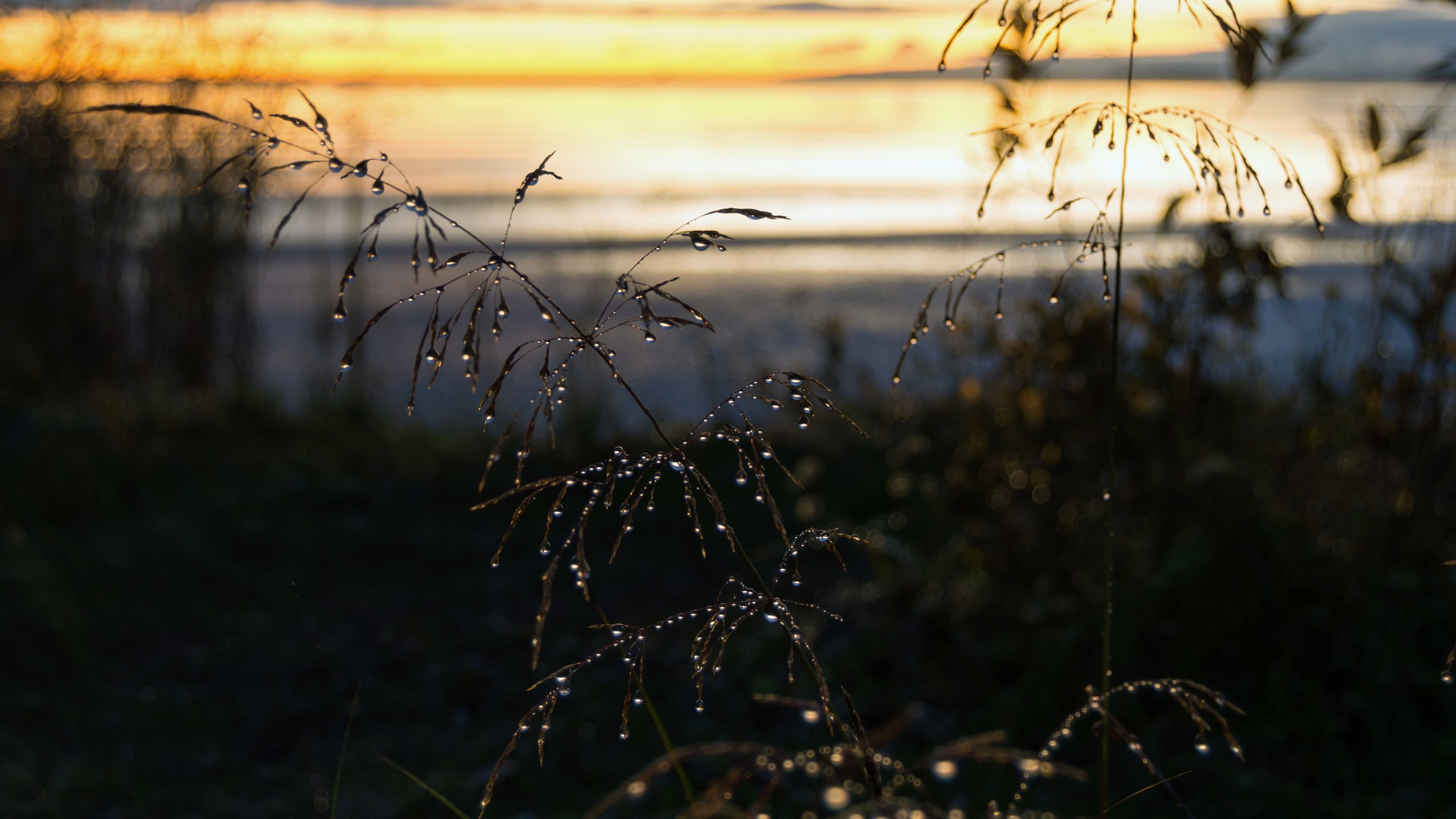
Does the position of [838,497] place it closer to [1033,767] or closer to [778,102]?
[1033,767]

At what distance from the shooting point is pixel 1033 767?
1292mm

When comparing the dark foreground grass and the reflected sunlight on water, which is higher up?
the reflected sunlight on water

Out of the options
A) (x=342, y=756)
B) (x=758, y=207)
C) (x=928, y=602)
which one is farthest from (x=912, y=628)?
(x=758, y=207)

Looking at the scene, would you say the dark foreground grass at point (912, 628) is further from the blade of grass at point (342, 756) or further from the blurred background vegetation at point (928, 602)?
the blade of grass at point (342, 756)

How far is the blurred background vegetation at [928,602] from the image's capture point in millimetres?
2543

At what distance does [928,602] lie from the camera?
2998 mm

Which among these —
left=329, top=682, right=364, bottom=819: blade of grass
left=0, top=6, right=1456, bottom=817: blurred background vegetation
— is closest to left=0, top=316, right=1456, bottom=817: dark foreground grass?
left=0, top=6, right=1456, bottom=817: blurred background vegetation

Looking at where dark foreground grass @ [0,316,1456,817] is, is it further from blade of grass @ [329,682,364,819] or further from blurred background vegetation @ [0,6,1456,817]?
blade of grass @ [329,682,364,819]

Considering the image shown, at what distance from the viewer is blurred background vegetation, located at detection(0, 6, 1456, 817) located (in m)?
2.54

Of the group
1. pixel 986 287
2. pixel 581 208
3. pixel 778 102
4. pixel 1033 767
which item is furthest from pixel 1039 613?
pixel 778 102

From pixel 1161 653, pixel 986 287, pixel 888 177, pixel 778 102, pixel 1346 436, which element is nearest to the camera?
pixel 1161 653

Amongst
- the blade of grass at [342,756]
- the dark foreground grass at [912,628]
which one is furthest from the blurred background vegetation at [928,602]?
the blade of grass at [342,756]

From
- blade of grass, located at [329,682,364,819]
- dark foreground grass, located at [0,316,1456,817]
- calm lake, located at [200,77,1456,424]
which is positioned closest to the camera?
blade of grass, located at [329,682,364,819]

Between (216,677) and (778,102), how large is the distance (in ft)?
148
